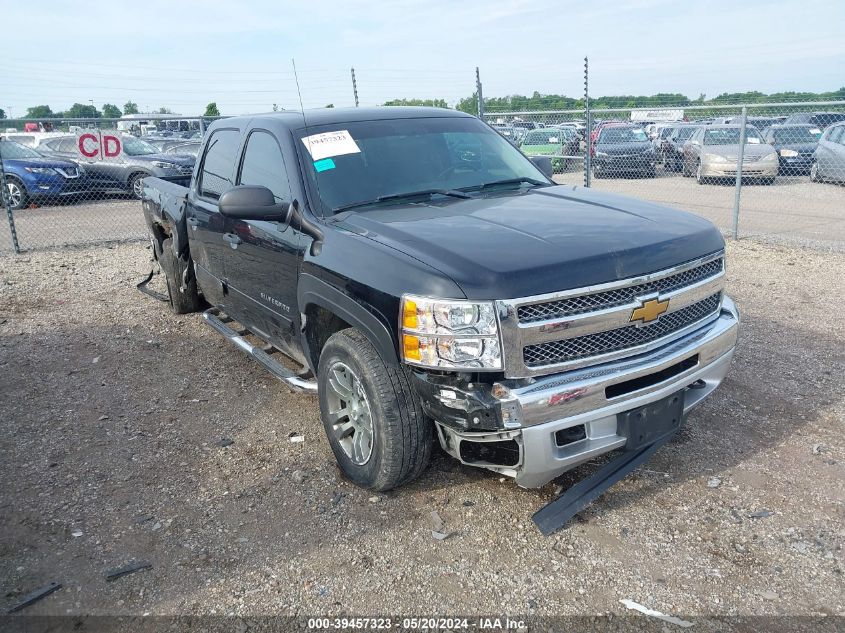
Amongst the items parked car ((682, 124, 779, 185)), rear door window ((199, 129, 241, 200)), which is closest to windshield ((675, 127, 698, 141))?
parked car ((682, 124, 779, 185))

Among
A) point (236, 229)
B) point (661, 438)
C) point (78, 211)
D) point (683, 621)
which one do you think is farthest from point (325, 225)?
point (78, 211)

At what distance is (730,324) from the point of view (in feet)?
11.9

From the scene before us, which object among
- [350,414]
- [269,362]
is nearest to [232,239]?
[269,362]

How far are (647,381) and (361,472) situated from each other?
1475 mm

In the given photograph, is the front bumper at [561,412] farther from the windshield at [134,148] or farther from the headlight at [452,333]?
the windshield at [134,148]

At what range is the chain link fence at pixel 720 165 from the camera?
11930 mm

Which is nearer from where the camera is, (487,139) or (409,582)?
(409,582)

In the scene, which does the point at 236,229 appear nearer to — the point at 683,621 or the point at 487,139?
the point at 487,139

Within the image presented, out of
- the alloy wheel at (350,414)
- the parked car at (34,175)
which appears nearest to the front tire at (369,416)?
the alloy wheel at (350,414)

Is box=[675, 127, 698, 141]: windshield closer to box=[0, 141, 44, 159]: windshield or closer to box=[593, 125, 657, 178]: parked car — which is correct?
box=[593, 125, 657, 178]: parked car

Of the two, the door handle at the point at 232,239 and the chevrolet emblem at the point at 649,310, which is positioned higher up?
the door handle at the point at 232,239

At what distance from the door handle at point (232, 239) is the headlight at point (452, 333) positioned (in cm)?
214

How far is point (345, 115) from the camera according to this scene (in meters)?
4.36

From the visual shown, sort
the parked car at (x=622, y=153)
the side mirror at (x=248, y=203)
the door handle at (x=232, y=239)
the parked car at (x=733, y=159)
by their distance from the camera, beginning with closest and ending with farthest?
the side mirror at (x=248, y=203)
the door handle at (x=232, y=239)
the parked car at (x=733, y=159)
the parked car at (x=622, y=153)
